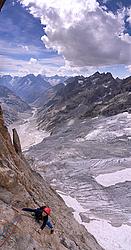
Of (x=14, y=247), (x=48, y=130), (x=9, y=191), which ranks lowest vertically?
(x=48, y=130)

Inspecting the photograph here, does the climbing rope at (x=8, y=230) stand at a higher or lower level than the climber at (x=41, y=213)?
higher

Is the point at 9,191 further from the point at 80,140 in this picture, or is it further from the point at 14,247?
the point at 80,140

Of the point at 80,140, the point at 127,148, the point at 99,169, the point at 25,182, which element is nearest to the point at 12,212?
the point at 25,182

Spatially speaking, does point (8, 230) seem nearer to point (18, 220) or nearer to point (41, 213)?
point (18, 220)

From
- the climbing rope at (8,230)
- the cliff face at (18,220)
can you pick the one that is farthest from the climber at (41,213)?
the climbing rope at (8,230)

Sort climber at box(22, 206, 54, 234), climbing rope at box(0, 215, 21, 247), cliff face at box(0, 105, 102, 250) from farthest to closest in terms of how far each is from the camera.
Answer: climber at box(22, 206, 54, 234) < cliff face at box(0, 105, 102, 250) < climbing rope at box(0, 215, 21, 247)

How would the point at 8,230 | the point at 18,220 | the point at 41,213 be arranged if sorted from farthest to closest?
the point at 41,213
the point at 18,220
the point at 8,230

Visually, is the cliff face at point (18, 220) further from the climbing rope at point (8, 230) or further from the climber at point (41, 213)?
the climber at point (41, 213)

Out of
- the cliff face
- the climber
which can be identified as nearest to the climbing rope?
the cliff face

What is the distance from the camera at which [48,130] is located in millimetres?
196750

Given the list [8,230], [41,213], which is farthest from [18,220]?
[41,213]

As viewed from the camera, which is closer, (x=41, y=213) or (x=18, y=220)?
(x=18, y=220)

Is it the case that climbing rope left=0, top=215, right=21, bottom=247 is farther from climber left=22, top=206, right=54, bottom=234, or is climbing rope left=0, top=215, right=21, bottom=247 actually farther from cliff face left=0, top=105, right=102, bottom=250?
climber left=22, top=206, right=54, bottom=234

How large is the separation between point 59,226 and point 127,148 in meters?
74.8
